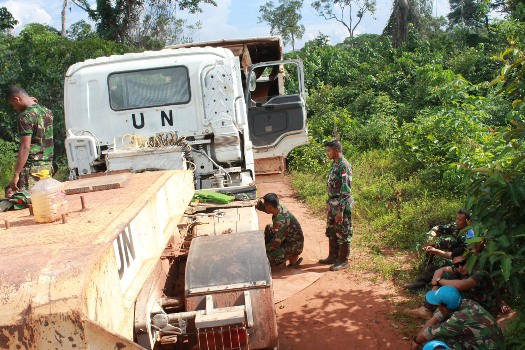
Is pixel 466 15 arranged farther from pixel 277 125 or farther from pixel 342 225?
pixel 342 225

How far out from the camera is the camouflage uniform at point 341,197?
5.59m

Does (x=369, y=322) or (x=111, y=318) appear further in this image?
(x=369, y=322)

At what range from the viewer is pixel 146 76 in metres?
5.68

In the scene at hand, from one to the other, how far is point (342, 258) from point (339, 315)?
1186mm

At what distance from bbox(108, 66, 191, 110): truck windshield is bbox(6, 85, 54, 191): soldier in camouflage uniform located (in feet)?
3.72

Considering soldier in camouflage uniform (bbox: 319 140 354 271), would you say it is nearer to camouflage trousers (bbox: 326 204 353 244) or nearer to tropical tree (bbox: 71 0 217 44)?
camouflage trousers (bbox: 326 204 353 244)

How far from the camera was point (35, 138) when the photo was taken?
14.8 ft

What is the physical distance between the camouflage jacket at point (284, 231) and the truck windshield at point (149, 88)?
152cm

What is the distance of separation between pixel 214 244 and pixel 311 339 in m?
1.61

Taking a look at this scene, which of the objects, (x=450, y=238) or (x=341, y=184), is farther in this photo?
(x=341, y=184)

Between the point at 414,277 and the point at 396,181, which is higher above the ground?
the point at 396,181

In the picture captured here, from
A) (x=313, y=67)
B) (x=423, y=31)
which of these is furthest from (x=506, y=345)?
(x=423, y=31)

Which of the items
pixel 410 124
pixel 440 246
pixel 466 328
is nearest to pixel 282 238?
pixel 440 246

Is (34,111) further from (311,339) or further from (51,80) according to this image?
(51,80)
